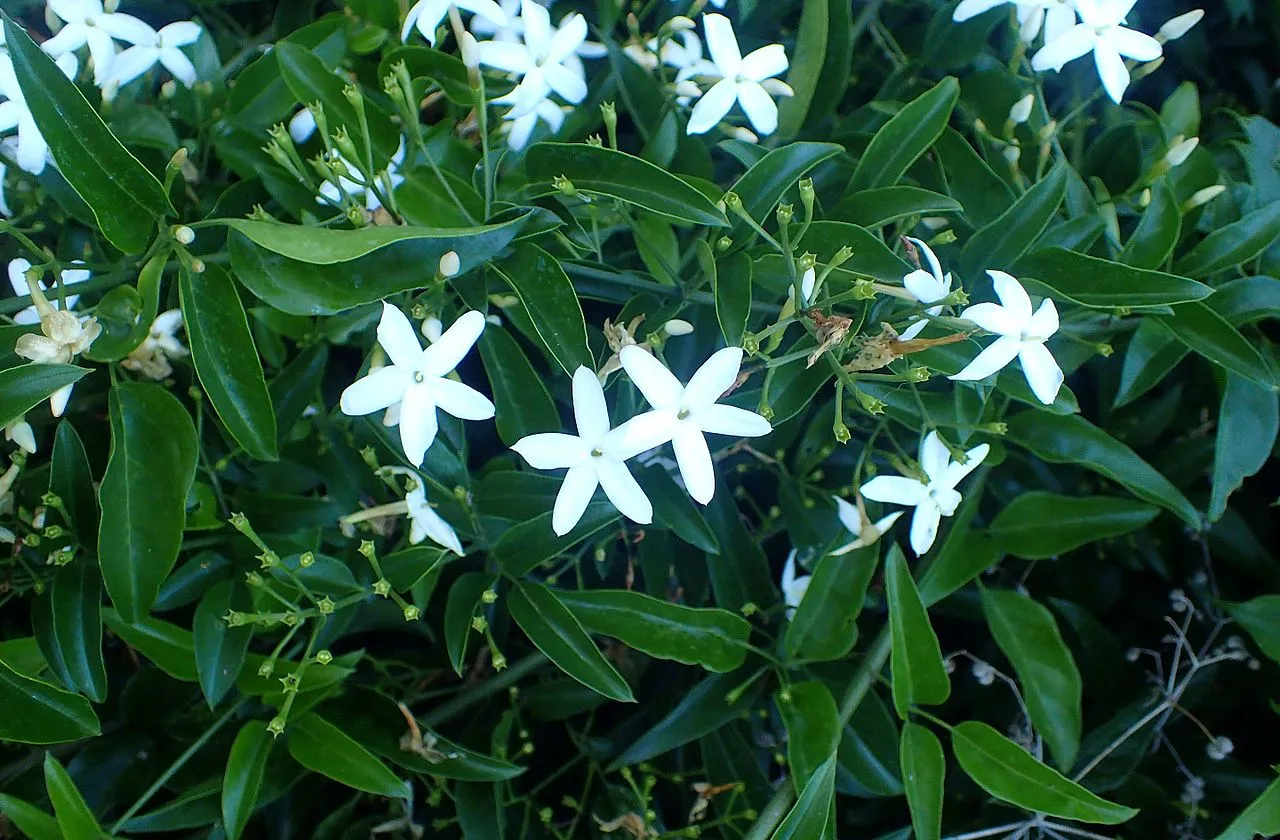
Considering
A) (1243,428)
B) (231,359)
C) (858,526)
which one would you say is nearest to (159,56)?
(231,359)

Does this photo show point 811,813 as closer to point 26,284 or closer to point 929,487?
point 929,487

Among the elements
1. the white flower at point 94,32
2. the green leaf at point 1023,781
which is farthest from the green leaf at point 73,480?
the green leaf at point 1023,781

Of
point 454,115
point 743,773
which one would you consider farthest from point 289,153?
point 743,773

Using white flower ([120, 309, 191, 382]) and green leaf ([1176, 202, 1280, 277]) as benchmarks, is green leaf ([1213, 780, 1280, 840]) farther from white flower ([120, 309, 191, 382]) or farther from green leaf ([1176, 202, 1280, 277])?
white flower ([120, 309, 191, 382])

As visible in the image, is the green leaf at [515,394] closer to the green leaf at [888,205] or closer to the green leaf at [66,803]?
the green leaf at [888,205]

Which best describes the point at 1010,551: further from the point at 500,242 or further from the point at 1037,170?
the point at 500,242

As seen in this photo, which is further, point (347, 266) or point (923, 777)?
point (923, 777)
